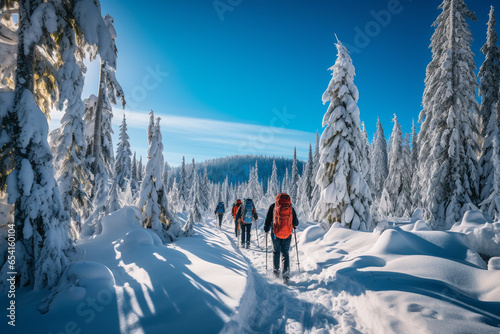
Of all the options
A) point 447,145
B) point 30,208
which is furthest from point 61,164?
point 447,145

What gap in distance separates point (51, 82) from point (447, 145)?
16.4m

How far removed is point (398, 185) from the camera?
27.8m

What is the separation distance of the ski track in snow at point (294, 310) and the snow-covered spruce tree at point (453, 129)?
10.2 meters

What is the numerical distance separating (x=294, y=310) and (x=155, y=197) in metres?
9.64

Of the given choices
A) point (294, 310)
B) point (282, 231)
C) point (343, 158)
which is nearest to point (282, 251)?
point (282, 231)

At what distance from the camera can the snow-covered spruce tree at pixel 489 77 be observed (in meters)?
12.4

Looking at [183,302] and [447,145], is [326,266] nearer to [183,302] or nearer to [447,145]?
[183,302]

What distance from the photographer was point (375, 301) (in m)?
3.87

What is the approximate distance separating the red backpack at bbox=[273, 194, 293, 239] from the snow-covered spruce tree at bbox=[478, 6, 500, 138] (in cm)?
1385

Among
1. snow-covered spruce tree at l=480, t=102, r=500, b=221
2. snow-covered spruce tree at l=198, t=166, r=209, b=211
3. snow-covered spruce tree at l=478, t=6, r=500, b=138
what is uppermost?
snow-covered spruce tree at l=478, t=6, r=500, b=138

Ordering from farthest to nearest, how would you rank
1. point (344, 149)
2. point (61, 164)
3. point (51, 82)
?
point (344, 149) → point (61, 164) → point (51, 82)

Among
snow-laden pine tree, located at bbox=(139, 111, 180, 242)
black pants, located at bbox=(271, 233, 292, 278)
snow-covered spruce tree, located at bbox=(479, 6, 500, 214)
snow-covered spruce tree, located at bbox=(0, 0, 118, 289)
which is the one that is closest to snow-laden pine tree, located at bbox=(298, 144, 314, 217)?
snow-covered spruce tree, located at bbox=(479, 6, 500, 214)

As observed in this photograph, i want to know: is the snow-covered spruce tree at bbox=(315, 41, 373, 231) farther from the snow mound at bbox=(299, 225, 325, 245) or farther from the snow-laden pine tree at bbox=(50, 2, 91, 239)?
the snow-laden pine tree at bbox=(50, 2, 91, 239)

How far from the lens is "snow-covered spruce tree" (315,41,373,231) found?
10930mm
